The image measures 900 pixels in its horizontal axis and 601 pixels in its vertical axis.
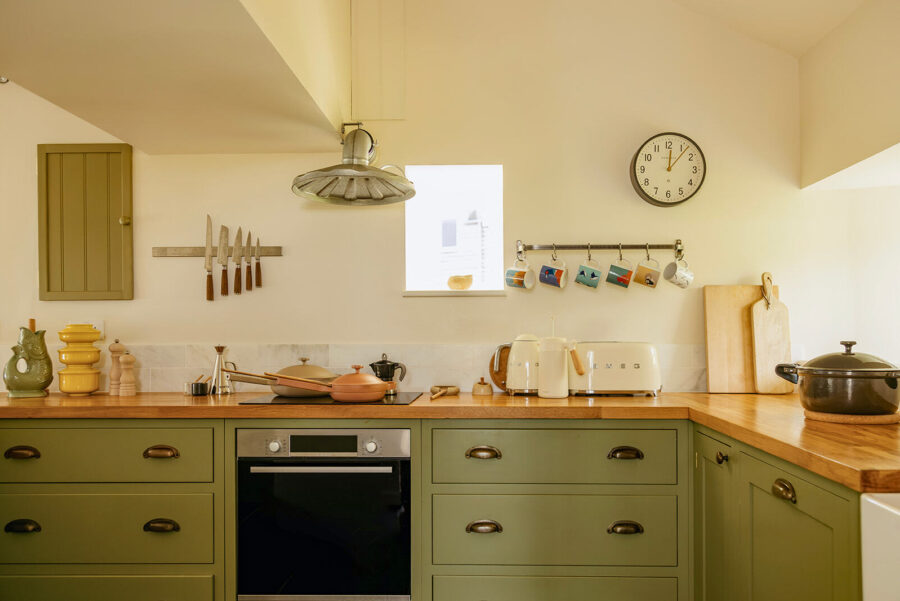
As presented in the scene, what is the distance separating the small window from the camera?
2875 mm

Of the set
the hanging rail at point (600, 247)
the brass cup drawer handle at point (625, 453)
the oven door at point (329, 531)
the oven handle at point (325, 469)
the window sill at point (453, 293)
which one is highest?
the hanging rail at point (600, 247)

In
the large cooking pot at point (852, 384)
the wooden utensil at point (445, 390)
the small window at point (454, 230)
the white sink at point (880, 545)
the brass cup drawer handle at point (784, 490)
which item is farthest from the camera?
the small window at point (454, 230)

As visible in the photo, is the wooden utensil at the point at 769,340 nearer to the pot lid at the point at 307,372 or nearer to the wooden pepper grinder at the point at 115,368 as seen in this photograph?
the pot lid at the point at 307,372

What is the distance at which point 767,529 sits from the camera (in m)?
1.53

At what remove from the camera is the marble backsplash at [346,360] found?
8.62 feet

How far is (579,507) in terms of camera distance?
6.81ft

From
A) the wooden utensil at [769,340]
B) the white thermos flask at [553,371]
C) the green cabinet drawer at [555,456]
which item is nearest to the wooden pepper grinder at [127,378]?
the green cabinet drawer at [555,456]

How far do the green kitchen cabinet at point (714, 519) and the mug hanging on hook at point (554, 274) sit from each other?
87 centimetres

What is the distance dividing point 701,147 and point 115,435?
2.70 metres

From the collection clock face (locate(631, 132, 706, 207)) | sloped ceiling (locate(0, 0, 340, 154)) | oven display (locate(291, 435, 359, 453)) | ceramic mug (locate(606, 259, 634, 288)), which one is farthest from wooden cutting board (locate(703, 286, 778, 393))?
sloped ceiling (locate(0, 0, 340, 154))

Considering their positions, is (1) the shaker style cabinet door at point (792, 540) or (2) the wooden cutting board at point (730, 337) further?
(2) the wooden cutting board at point (730, 337)

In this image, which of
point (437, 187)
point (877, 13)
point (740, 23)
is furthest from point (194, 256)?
point (877, 13)

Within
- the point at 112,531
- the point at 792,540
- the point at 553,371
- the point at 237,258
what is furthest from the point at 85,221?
the point at 792,540

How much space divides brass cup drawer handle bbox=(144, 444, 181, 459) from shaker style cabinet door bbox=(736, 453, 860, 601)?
74.1 inches
